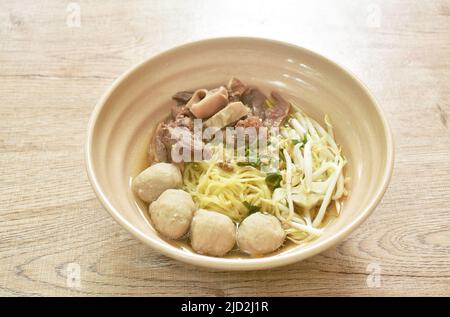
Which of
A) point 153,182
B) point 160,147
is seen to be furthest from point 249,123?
point 153,182

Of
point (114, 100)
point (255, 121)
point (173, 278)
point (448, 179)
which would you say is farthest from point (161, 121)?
point (448, 179)

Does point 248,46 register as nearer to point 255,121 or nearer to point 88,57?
point 255,121

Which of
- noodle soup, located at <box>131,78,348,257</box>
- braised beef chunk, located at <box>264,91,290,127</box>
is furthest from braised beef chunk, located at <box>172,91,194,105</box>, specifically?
braised beef chunk, located at <box>264,91,290,127</box>

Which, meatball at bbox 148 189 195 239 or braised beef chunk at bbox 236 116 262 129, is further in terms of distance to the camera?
braised beef chunk at bbox 236 116 262 129

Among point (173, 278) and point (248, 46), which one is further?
point (248, 46)

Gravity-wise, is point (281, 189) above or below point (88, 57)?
below

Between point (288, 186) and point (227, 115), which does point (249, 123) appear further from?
point (288, 186)

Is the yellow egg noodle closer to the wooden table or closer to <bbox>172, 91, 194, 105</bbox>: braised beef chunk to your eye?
the wooden table
